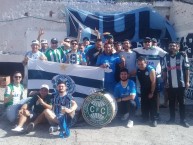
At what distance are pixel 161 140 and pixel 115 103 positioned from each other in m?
1.33

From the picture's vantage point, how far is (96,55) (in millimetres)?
7672

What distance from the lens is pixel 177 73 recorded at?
23.8ft

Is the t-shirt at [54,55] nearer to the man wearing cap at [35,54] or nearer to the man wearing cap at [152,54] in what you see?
the man wearing cap at [35,54]

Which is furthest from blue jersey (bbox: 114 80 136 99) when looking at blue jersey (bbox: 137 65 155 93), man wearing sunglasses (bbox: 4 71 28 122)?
man wearing sunglasses (bbox: 4 71 28 122)

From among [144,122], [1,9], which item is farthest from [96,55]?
[1,9]

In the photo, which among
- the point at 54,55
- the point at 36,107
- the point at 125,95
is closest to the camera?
the point at 36,107

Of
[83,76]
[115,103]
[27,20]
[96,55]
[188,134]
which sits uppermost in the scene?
[27,20]

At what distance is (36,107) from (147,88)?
256 cm

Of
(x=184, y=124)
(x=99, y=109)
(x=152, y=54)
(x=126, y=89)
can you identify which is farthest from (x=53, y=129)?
(x=184, y=124)

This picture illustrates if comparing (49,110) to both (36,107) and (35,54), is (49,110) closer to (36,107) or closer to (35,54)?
(36,107)

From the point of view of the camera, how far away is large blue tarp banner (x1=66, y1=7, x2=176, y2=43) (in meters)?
11.4

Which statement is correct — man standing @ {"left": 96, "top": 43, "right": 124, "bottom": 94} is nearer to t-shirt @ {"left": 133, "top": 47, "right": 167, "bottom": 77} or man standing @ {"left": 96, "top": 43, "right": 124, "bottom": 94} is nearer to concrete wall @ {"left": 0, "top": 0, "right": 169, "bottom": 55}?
t-shirt @ {"left": 133, "top": 47, "right": 167, "bottom": 77}

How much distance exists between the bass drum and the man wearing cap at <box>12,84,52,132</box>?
86cm

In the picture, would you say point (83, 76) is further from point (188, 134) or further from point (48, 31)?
point (48, 31)
